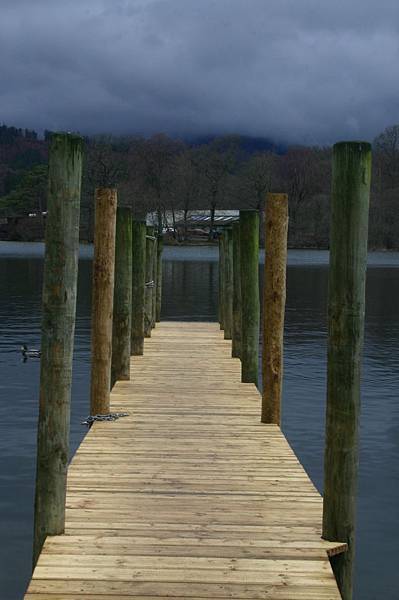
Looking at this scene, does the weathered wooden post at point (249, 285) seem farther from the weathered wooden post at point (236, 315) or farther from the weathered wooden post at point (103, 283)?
the weathered wooden post at point (103, 283)

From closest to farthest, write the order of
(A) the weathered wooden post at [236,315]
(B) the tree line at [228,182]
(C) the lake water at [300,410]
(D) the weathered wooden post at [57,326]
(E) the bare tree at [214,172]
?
(D) the weathered wooden post at [57,326] → (C) the lake water at [300,410] → (A) the weathered wooden post at [236,315] → (B) the tree line at [228,182] → (E) the bare tree at [214,172]

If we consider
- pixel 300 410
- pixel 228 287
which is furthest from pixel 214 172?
pixel 300 410

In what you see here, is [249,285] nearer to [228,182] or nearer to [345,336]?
[345,336]

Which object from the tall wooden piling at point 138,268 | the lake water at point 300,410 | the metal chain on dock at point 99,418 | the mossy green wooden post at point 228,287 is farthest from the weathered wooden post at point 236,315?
the metal chain on dock at point 99,418

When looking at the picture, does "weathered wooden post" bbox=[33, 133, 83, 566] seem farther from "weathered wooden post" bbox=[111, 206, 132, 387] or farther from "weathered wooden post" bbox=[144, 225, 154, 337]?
"weathered wooden post" bbox=[144, 225, 154, 337]

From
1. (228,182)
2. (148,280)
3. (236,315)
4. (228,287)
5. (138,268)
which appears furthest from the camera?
(228,182)

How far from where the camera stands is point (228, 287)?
2092 centimetres

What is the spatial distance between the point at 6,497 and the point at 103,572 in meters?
6.08

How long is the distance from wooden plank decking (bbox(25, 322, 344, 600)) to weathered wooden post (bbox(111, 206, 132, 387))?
1482mm

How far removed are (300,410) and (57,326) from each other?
38.5ft

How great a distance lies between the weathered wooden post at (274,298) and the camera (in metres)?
10.8

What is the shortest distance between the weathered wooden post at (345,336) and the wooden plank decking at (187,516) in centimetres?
29

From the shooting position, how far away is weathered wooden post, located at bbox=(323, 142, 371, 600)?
6.52 meters

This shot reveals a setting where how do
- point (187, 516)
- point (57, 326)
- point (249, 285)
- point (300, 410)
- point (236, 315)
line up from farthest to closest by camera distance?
point (300, 410), point (236, 315), point (249, 285), point (187, 516), point (57, 326)
